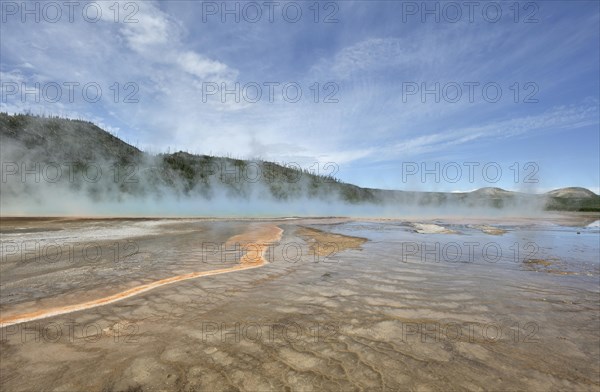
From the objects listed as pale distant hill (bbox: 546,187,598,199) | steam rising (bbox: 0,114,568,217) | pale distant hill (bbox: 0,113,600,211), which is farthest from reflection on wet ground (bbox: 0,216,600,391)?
pale distant hill (bbox: 546,187,598,199)

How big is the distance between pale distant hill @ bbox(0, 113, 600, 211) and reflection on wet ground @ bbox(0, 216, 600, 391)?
1501 inches

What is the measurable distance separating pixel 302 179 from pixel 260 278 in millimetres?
73311

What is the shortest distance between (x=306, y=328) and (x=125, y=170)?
2206 inches

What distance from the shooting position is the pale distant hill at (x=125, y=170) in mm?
41281

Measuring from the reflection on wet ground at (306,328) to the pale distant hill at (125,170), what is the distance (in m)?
38.1

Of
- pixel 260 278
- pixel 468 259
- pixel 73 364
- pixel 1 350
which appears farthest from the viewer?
pixel 468 259

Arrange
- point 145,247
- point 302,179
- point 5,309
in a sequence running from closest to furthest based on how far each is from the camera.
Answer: point 5,309 < point 145,247 < point 302,179

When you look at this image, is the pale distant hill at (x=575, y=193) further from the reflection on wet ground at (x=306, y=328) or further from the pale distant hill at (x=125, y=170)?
the reflection on wet ground at (x=306, y=328)

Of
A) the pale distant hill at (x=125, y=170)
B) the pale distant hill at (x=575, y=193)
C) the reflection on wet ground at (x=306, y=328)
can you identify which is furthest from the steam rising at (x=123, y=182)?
the pale distant hill at (x=575, y=193)

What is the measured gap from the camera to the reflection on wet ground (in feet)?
9.40

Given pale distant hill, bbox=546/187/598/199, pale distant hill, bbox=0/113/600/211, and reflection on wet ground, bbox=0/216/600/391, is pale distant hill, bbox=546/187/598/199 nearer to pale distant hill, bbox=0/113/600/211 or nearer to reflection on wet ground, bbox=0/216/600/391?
pale distant hill, bbox=0/113/600/211

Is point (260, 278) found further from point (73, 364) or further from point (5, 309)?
point (5, 309)

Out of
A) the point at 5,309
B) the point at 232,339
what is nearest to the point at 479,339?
the point at 232,339

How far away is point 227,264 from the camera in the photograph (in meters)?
8.02
